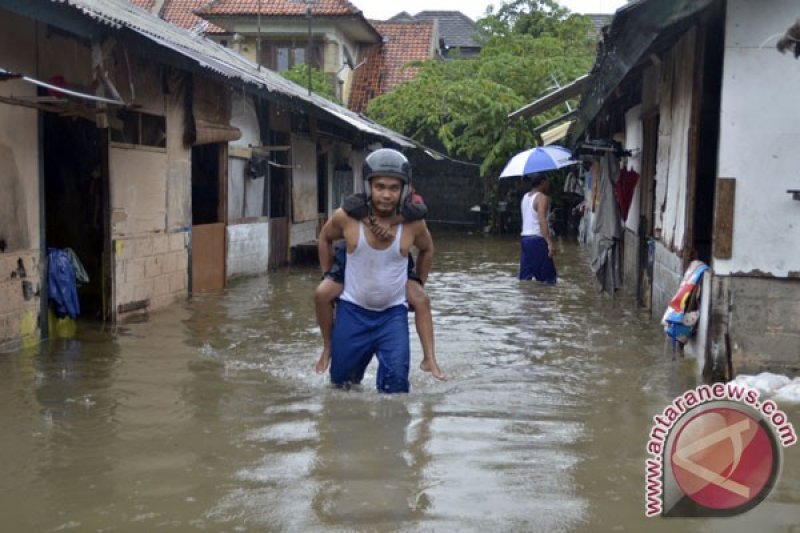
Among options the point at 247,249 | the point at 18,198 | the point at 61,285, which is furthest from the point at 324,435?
the point at 247,249

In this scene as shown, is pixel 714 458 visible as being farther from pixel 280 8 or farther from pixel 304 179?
pixel 280 8

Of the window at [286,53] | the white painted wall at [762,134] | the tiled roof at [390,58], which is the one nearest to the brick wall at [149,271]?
the white painted wall at [762,134]

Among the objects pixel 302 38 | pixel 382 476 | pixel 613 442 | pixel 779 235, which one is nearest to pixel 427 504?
pixel 382 476

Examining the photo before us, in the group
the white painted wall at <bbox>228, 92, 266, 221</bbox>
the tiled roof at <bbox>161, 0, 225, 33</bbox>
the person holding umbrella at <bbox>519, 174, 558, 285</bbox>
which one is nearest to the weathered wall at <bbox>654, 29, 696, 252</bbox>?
the person holding umbrella at <bbox>519, 174, 558, 285</bbox>

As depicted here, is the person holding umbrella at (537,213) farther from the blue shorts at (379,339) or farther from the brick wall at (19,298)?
the blue shorts at (379,339)

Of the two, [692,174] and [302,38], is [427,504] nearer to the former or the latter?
[692,174]

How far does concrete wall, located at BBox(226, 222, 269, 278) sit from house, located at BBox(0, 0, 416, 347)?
3cm

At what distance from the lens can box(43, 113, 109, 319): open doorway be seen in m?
9.98

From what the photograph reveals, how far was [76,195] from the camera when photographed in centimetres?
1015

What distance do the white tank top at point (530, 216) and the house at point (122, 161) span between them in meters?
3.50

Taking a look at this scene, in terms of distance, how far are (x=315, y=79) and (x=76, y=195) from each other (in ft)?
56.5

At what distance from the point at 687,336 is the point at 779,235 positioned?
1123 mm

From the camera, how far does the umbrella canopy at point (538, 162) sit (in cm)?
1357

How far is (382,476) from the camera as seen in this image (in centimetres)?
468
